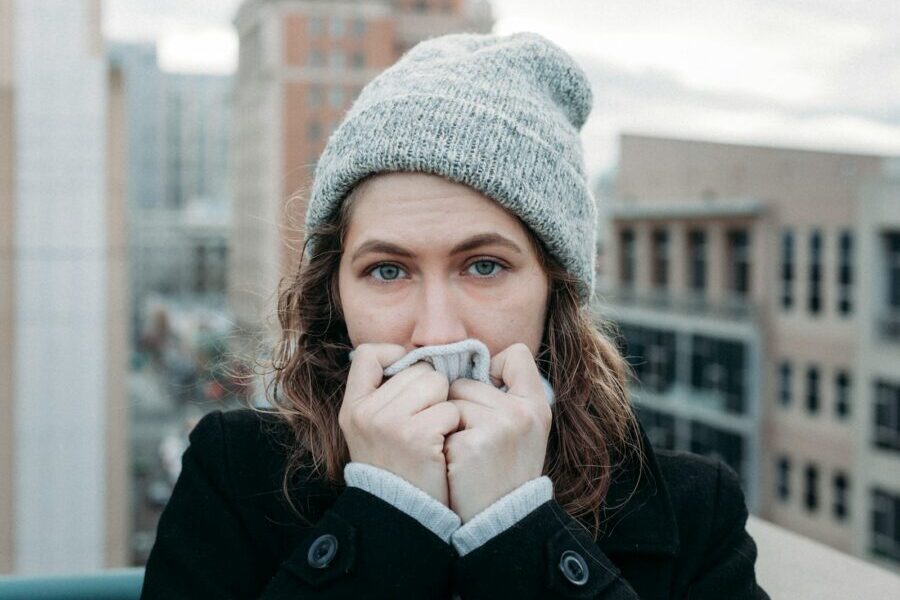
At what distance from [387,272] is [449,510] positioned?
0.40 metres

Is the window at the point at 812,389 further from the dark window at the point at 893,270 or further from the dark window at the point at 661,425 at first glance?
the dark window at the point at 661,425

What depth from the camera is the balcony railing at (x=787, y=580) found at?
1.52 metres

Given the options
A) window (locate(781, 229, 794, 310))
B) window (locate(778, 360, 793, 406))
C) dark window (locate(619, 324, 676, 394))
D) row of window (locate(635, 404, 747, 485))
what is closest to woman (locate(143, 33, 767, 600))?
window (locate(781, 229, 794, 310))

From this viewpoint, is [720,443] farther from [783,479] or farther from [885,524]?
[885,524]

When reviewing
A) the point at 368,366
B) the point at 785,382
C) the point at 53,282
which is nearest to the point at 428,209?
the point at 368,366

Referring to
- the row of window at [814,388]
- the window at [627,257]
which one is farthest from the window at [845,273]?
the window at [627,257]

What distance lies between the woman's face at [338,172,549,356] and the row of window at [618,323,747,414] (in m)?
20.5

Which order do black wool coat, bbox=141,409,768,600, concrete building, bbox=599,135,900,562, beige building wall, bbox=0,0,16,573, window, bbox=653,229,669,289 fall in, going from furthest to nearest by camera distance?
window, bbox=653,229,669,289, concrete building, bbox=599,135,900,562, beige building wall, bbox=0,0,16,573, black wool coat, bbox=141,409,768,600

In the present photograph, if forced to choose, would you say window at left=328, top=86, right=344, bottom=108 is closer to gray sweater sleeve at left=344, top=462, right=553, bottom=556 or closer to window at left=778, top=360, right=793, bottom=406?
window at left=778, top=360, right=793, bottom=406

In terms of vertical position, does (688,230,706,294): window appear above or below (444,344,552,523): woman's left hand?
above

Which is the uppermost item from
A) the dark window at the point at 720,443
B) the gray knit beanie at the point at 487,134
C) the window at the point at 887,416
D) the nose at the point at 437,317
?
the gray knit beanie at the point at 487,134

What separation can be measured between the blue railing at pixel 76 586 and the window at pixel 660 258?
2615 centimetres

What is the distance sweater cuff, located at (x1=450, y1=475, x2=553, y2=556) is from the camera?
50.7 inches

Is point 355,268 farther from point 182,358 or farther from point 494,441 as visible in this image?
point 182,358
